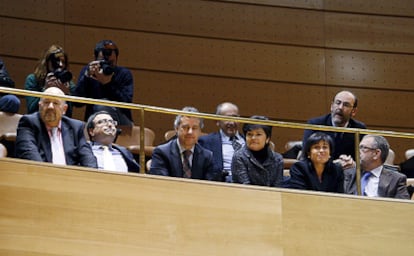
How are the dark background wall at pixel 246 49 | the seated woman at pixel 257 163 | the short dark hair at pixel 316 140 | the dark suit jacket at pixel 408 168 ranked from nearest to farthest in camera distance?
the seated woman at pixel 257 163 → the short dark hair at pixel 316 140 → the dark suit jacket at pixel 408 168 → the dark background wall at pixel 246 49

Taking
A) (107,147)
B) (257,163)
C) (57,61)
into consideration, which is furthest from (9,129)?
(257,163)

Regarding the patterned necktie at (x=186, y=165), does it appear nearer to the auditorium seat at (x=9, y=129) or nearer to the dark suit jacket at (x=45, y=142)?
the dark suit jacket at (x=45, y=142)

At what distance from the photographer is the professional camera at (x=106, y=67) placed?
5637mm

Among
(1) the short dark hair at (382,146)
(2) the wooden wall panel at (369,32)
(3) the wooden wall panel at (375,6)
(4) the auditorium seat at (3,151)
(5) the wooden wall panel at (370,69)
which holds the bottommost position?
(4) the auditorium seat at (3,151)

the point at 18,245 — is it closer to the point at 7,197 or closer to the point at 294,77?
the point at 7,197

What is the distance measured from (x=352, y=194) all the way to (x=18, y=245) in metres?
1.60

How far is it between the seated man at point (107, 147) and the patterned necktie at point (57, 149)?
0.59 feet

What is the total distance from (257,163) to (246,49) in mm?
2382

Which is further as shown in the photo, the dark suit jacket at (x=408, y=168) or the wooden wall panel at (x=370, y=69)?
the wooden wall panel at (x=370, y=69)

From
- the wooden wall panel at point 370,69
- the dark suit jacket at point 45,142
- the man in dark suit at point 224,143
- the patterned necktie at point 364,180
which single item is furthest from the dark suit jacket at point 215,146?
the wooden wall panel at point 370,69

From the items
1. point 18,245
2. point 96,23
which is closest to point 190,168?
point 18,245

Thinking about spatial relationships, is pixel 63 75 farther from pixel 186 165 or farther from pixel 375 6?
pixel 375 6

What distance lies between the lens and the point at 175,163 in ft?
15.6

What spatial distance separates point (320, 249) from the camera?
4789mm
